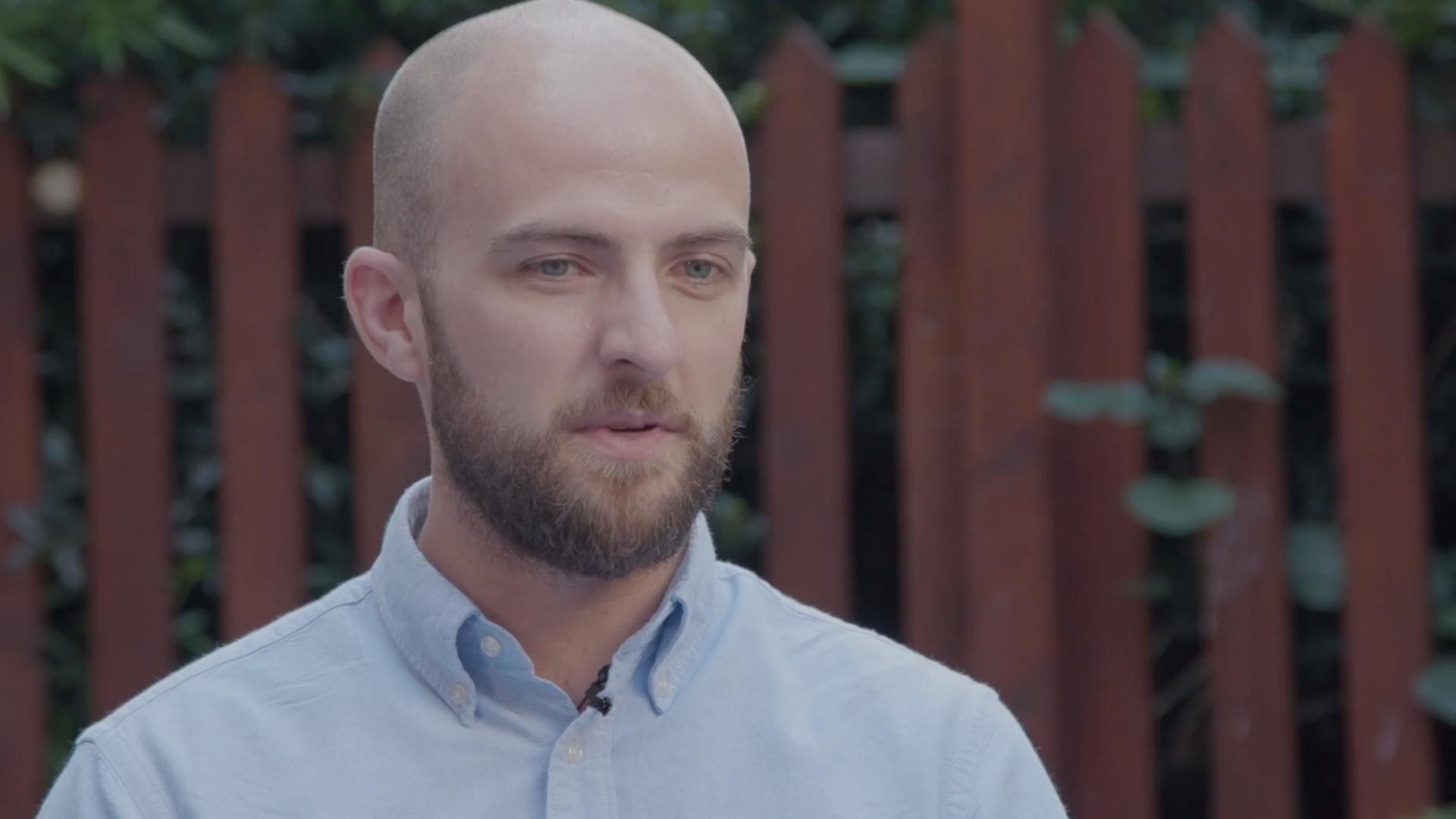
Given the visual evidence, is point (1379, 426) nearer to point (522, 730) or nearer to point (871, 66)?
point (871, 66)

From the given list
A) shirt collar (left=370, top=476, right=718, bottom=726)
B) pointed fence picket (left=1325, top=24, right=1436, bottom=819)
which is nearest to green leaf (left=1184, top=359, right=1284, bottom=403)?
pointed fence picket (left=1325, top=24, right=1436, bottom=819)

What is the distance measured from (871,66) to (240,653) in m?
2.15

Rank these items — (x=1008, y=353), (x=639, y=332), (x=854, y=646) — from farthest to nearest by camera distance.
A: 1. (x=1008, y=353)
2. (x=854, y=646)
3. (x=639, y=332)

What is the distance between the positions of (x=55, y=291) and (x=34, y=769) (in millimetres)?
915

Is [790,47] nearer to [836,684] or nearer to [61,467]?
[61,467]

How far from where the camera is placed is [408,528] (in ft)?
6.30

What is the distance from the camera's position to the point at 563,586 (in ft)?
5.88

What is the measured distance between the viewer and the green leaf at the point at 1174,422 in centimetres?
348

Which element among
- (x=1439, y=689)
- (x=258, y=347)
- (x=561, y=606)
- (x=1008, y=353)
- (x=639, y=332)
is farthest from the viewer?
(x=258, y=347)

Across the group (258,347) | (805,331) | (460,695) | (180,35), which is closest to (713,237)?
(460,695)

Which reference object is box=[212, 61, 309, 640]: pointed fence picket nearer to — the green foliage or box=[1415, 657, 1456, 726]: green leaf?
the green foliage

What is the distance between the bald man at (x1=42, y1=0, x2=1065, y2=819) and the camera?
5.63ft

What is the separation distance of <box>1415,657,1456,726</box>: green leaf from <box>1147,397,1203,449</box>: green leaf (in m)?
0.56

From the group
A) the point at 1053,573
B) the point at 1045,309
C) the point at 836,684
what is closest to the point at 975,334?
the point at 1045,309
